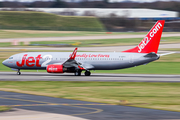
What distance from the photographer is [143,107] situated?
22562 mm

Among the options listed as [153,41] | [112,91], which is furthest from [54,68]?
[112,91]

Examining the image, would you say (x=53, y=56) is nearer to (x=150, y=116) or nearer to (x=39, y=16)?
(x=150, y=116)

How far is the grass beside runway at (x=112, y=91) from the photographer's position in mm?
24802

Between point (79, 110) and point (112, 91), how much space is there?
948 cm

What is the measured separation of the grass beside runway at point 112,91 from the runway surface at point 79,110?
5.76ft

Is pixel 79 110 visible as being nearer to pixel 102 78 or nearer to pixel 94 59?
pixel 102 78

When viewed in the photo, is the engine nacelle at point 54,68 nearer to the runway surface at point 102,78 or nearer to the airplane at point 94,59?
the airplane at point 94,59

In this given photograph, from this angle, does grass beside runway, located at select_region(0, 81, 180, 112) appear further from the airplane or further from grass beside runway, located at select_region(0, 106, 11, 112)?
the airplane

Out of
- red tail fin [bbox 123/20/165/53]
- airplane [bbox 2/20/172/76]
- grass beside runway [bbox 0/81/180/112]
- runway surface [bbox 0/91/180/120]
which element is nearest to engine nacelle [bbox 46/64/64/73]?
airplane [bbox 2/20/172/76]

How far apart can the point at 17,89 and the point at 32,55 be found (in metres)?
14.9

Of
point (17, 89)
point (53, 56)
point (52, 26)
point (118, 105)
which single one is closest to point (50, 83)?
point (17, 89)

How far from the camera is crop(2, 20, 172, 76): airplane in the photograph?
42.7 metres

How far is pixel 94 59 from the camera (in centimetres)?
4403

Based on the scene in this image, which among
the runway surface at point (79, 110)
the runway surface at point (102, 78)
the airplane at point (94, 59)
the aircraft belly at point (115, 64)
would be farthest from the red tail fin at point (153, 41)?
the runway surface at point (79, 110)
